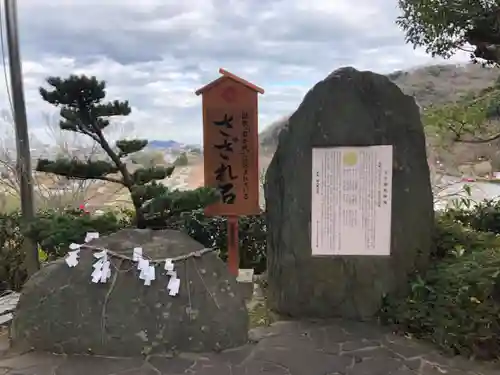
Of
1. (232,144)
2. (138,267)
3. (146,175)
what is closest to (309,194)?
(232,144)

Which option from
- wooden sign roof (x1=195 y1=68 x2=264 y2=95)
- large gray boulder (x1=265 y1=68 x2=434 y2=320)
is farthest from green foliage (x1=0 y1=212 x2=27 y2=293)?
large gray boulder (x1=265 y1=68 x2=434 y2=320)

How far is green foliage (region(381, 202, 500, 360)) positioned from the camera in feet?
10.9

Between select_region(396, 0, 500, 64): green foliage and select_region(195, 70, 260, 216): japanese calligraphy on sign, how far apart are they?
1.46 m

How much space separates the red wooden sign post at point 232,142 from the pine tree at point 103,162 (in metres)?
0.40

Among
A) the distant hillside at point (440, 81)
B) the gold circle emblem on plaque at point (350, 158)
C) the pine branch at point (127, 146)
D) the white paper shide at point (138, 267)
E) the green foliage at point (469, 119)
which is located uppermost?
the distant hillside at point (440, 81)

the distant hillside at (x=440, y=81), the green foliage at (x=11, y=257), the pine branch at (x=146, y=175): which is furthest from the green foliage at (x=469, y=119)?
the green foliage at (x=11, y=257)

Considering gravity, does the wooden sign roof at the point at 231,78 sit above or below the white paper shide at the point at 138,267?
above

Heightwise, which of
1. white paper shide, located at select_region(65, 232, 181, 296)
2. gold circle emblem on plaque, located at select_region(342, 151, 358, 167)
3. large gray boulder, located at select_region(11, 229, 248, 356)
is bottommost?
large gray boulder, located at select_region(11, 229, 248, 356)

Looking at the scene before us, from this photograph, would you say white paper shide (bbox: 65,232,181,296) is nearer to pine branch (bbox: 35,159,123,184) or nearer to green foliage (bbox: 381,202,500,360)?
pine branch (bbox: 35,159,123,184)

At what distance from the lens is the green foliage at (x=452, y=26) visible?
3746mm

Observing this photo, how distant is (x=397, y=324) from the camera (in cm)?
381

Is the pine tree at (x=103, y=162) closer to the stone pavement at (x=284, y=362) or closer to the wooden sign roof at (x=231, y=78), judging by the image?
the wooden sign roof at (x=231, y=78)

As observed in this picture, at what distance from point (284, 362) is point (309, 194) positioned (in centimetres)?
130

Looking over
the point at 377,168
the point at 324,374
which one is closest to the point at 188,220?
the point at 377,168
